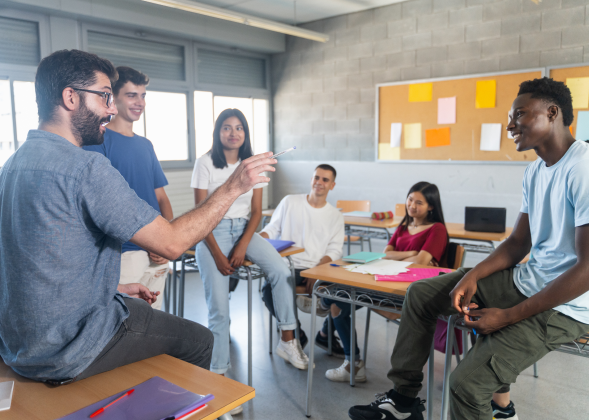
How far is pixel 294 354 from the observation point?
103 inches

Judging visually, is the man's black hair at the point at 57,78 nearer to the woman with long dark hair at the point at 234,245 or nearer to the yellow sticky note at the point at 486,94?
the woman with long dark hair at the point at 234,245

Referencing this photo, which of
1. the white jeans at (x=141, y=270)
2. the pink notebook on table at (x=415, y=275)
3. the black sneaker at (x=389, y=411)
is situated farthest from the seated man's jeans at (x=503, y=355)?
the white jeans at (x=141, y=270)

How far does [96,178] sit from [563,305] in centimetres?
144

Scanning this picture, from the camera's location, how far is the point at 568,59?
4383 millimetres

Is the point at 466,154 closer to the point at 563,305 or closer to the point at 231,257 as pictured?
the point at 231,257

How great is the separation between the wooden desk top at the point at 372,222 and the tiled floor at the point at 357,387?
0.84 metres

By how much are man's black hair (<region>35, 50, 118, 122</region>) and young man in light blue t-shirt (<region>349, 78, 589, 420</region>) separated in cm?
137

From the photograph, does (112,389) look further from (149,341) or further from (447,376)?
(447,376)

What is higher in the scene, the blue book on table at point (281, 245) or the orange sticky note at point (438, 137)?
the orange sticky note at point (438, 137)

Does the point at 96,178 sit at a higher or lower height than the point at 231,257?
higher

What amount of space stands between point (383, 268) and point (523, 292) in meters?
0.62

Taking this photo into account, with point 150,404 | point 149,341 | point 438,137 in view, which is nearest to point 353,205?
point 438,137

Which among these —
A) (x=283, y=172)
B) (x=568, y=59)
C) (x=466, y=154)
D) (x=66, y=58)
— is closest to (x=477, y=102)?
(x=466, y=154)

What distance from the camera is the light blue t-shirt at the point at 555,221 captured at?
1457mm
